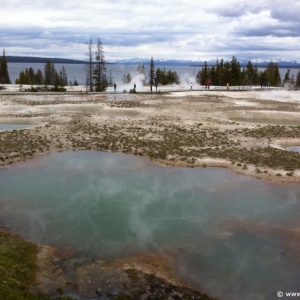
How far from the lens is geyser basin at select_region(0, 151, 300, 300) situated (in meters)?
10.8

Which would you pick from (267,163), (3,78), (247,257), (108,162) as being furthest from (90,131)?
(3,78)

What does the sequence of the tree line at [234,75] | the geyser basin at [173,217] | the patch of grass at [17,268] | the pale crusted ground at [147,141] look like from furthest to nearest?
the tree line at [234,75], the geyser basin at [173,217], the pale crusted ground at [147,141], the patch of grass at [17,268]

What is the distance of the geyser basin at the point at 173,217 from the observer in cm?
1079

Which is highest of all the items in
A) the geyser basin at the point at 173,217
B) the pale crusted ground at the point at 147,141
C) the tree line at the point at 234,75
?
the tree line at the point at 234,75

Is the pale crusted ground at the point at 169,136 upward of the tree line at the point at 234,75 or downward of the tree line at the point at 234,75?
downward

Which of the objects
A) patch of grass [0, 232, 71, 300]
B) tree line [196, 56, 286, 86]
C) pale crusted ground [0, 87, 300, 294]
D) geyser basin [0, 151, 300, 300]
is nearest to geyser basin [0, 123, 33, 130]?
pale crusted ground [0, 87, 300, 294]

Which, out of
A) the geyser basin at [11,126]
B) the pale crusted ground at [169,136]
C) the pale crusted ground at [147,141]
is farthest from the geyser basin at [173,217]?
the geyser basin at [11,126]

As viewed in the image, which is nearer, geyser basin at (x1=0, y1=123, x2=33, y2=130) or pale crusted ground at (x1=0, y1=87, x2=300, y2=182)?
pale crusted ground at (x1=0, y1=87, x2=300, y2=182)

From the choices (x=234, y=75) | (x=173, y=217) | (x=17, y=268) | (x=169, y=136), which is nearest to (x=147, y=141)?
(x=169, y=136)

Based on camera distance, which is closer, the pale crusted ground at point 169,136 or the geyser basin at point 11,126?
the pale crusted ground at point 169,136

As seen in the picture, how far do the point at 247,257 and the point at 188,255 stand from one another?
2.04 meters

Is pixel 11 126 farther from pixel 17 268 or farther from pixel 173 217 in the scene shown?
pixel 17 268

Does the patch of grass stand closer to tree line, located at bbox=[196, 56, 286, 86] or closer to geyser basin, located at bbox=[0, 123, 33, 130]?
geyser basin, located at bbox=[0, 123, 33, 130]

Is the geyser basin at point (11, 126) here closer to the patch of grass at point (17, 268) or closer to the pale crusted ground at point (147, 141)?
the pale crusted ground at point (147, 141)
